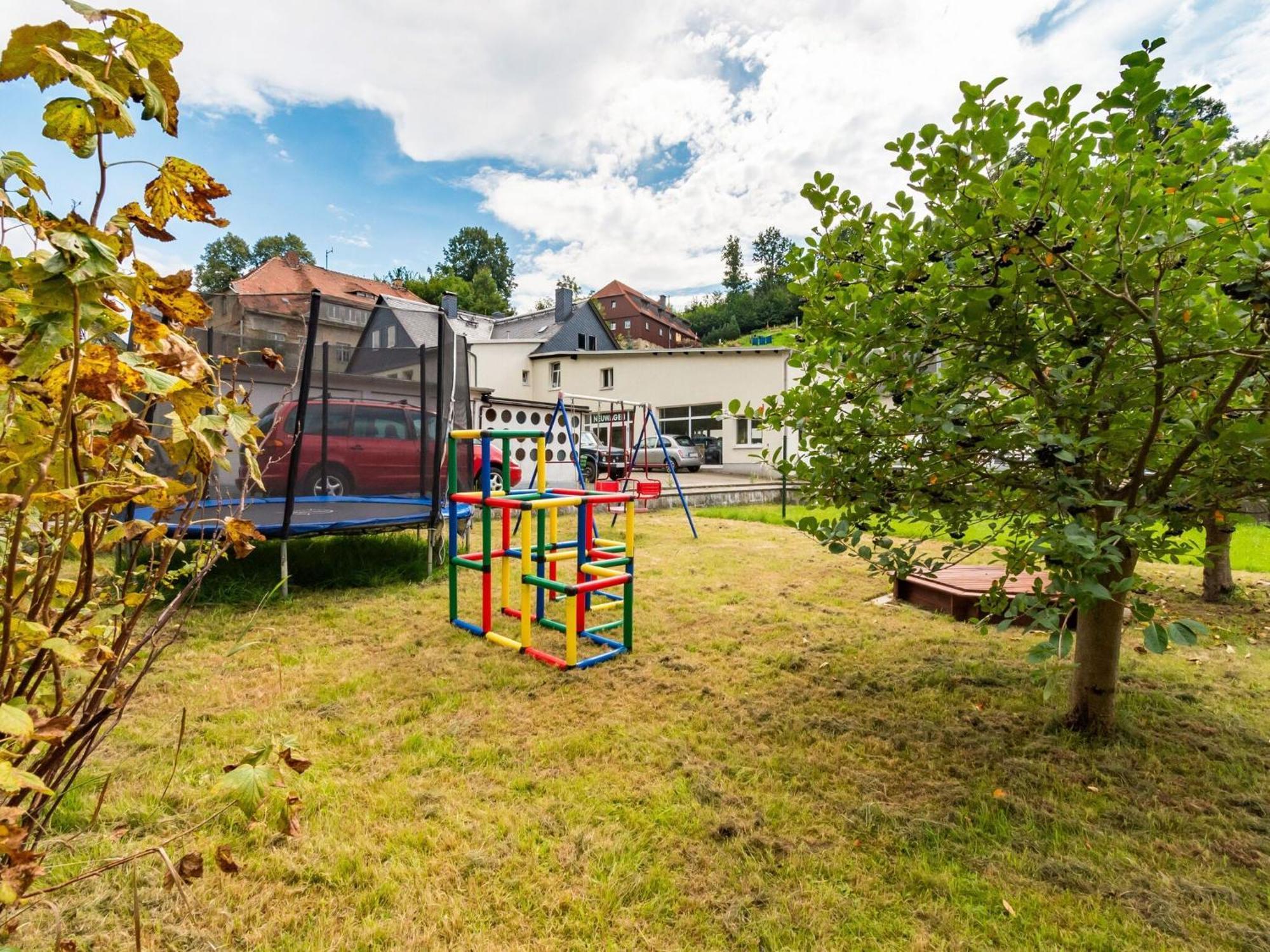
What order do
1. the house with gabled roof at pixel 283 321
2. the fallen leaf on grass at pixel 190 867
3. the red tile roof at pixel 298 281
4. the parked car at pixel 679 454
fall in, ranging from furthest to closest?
the red tile roof at pixel 298 281
the parked car at pixel 679 454
the house with gabled roof at pixel 283 321
the fallen leaf on grass at pixel 190 867

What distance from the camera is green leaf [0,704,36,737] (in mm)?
609

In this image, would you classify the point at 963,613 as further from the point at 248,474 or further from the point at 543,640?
the point at 248,474

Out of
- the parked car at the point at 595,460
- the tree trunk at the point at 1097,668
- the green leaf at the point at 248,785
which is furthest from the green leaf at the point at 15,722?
the parked car at the point at 595,460

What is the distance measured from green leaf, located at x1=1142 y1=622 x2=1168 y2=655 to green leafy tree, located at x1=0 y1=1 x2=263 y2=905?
74.5 inches

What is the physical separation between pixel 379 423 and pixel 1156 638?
5524mm

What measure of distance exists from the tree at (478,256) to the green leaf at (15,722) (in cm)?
5948

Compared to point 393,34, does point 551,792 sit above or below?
below

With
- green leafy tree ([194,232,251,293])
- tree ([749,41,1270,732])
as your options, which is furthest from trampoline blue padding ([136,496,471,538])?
green leafy tree ([194,232,251,293])

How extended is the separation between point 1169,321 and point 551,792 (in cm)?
238

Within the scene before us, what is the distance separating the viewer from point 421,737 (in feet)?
7.95

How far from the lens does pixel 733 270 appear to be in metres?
72.6

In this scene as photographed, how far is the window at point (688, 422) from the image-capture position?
2131 centimetres

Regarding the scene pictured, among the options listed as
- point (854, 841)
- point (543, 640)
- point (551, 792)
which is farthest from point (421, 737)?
point (854, 841)

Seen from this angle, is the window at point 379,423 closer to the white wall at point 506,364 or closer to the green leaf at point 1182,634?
the green leaf at point 1182,634
